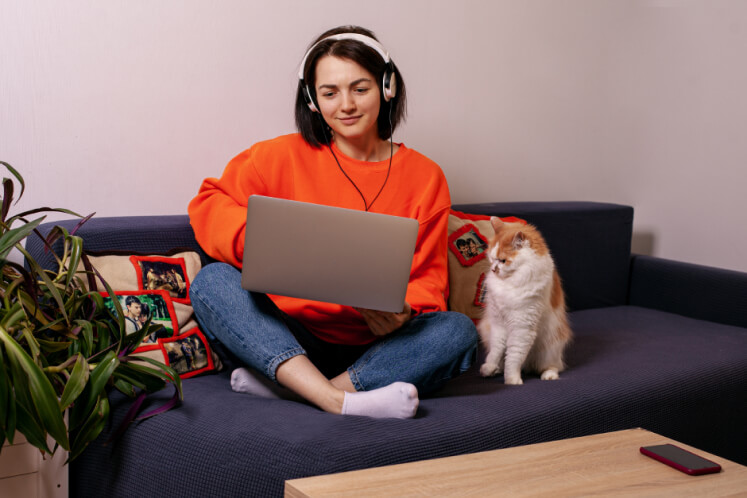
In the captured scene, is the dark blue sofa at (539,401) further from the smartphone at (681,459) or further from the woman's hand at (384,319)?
the smartphone at (681,459)

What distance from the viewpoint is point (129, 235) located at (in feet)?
5.87

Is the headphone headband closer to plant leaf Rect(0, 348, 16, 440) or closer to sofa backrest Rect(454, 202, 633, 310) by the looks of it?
sofa backrest Rect(454, 202, 633, 310)

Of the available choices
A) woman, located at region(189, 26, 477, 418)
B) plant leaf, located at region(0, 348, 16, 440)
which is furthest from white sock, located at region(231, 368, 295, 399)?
plant leaf, located at region(0, 348, 16, 440)

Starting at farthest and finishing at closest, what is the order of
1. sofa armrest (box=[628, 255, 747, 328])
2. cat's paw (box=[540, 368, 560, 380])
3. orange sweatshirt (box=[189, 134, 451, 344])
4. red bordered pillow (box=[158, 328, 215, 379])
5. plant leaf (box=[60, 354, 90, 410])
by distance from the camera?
sofa armrest (box=[628, 255, 747, 328]) < cat's paw (box=[540, 368, 560, 380]) < orange sweatshirt (box=[189, 134, 451, 344]) < red bordered pillow (box=[158, 328, 215, 379]) < plant leaf (box=[60, 354, 90, 410])

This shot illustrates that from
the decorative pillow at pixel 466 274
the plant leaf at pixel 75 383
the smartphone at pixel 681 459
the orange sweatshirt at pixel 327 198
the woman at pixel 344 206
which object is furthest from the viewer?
the decorative pillow at pixel 466 274

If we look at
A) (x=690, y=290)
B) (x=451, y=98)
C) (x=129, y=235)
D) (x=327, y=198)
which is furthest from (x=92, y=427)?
(x=690, y=290)

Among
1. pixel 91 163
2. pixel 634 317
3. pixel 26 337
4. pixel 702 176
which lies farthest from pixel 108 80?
pixel 702 176

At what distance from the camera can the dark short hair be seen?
5.87 feet

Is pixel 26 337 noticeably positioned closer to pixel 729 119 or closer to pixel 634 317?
pixel 634 317

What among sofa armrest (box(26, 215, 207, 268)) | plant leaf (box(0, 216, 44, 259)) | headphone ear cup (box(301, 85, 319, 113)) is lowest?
sofa armrest (box(26, 215, 207, 268))

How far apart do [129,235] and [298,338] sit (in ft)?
1.70

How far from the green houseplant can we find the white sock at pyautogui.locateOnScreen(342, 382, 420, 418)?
0.35 meters

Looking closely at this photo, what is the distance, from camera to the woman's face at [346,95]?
1.79 meters

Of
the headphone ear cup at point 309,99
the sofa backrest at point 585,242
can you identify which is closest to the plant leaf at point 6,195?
the headphone ear cup at point 309,99
